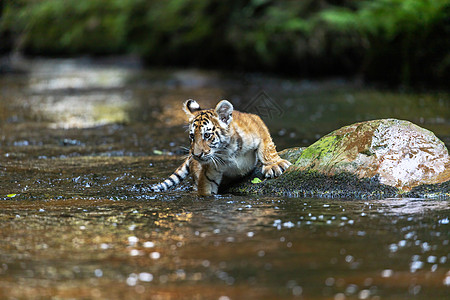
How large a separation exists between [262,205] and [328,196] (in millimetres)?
856

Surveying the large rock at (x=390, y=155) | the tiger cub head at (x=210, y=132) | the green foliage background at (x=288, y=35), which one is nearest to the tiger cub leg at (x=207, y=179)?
the tiger cub head at (x=210, y=132)

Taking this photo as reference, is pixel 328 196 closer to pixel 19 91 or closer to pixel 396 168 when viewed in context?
pixel 396 168

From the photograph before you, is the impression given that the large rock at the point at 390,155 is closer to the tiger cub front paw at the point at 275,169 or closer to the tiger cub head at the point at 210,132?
the tiger cub front paw at the point at 275,169

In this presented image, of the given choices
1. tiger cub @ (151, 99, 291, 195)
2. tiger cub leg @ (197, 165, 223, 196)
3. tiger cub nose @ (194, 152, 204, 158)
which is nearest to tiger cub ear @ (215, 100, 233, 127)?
tiger cub @ (151, 99, 291, 195)

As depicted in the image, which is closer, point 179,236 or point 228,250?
A: point 228,250

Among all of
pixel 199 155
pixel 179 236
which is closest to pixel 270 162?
pixel 199 155

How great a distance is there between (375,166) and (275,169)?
130 centimetres

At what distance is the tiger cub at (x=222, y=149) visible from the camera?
766 centimetres

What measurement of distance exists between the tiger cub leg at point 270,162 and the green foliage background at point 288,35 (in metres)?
13.0

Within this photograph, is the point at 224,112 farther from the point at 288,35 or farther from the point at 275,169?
the point at 288,35

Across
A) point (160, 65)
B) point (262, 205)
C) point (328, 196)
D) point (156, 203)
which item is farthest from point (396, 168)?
point (160, 65)

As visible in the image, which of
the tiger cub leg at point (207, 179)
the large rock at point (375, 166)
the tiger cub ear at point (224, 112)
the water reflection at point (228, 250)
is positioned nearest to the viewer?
the water reflection at point (228, 250)

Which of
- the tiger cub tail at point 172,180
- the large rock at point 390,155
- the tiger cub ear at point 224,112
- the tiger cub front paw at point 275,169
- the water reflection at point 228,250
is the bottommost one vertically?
the water reflection at point 228,250

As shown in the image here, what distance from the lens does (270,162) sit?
27.1ft
